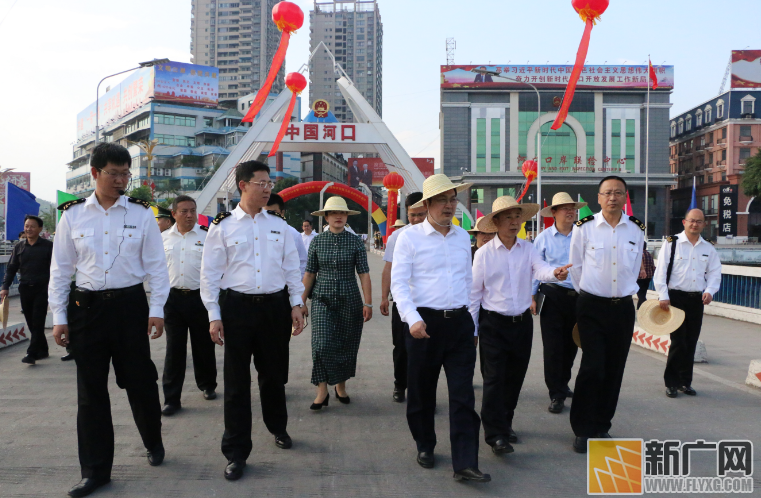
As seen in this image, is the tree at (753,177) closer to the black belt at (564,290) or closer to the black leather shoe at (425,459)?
the black belt at (564,290)

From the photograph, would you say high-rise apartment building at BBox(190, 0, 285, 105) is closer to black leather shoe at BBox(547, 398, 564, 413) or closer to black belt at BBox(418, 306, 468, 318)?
black leather shoe at BBox(547, 398, 564, 413)

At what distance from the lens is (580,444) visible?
Result: 428 cm

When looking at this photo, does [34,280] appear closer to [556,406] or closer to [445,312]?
[445,312]

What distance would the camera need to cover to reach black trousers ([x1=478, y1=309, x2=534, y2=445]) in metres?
4.33

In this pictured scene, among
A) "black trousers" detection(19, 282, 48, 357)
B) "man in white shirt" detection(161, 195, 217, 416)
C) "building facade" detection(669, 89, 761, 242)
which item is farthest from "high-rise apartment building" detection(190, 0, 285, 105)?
"man in white shirt" detection(161, 195, 217, 416)

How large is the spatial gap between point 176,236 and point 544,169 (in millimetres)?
57129

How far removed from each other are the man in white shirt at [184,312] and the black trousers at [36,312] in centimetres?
276

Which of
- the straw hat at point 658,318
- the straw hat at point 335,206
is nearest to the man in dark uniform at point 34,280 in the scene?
the straw hat at point 335,206

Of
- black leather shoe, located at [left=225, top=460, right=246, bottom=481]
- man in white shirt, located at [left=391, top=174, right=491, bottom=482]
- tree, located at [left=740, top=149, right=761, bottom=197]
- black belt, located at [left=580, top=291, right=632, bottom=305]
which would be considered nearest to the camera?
black leather shoe, located at [left=225, top=460, right=246, bottom=481]

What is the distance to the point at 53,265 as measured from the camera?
12.3ft

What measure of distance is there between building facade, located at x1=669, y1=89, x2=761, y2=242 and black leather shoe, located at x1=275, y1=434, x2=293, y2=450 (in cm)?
5322

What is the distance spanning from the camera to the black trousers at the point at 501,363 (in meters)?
4.33

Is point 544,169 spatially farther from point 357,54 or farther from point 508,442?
point 357,54

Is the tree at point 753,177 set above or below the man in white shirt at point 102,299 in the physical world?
above
